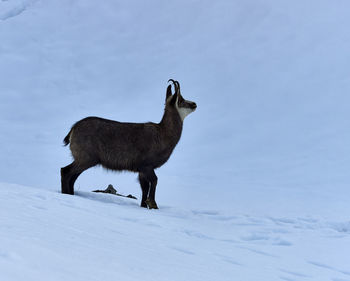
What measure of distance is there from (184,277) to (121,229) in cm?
164

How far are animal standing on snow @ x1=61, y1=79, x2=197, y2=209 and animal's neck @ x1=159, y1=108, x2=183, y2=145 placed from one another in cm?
3

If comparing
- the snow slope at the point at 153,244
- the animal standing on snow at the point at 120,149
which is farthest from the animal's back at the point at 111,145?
the snow slope at the point at 153,244

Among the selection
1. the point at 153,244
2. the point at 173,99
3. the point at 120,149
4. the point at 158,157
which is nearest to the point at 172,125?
the point at 173,99

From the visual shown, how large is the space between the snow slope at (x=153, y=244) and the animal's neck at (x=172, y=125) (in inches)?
53.9

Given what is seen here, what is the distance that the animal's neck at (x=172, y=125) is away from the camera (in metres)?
8.45

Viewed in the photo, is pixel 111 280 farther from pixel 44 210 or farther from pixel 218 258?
pixel 44 210

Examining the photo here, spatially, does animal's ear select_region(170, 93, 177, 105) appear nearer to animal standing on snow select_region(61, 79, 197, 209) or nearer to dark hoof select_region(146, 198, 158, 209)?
animal standing on snow select_region(61, 79, 197, 209)

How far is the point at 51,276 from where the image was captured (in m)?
2.81

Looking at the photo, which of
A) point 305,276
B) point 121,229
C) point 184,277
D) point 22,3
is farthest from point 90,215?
point 22,3

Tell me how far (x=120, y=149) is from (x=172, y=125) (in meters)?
1.15

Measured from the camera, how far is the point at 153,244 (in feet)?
15.6

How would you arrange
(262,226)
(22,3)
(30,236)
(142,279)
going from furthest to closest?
1. (22,3)
2. (262,226)
3. (30,236)
4. (142,279)

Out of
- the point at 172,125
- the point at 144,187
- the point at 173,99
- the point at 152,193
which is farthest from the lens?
the point at 173,99

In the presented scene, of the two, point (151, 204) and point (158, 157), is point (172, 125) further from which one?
point (151, 204)
